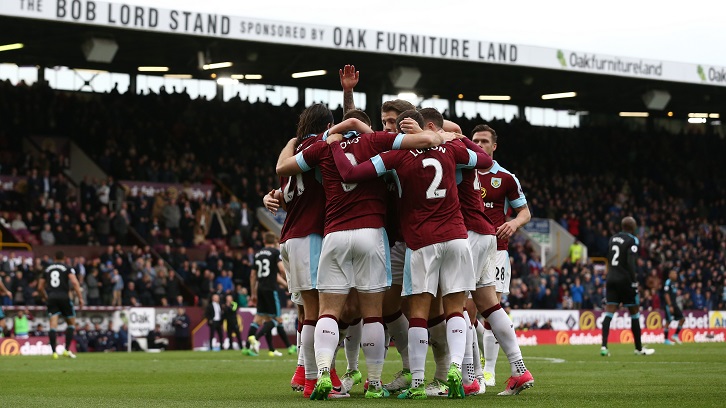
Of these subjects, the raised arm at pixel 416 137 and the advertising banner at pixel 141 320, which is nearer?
the raised arm at pixel 416 137

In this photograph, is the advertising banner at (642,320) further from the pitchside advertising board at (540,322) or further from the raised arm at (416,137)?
the raised arm at (416,137)

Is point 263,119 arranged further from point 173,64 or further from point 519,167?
point 519,167

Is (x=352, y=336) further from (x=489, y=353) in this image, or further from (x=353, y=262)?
(x=489, y=353)

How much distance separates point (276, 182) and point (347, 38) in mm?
6516

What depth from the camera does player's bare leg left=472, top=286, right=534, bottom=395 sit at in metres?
9.86

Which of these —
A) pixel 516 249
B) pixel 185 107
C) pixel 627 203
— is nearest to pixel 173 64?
pixel 185 107

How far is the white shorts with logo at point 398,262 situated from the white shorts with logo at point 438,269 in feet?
1.37

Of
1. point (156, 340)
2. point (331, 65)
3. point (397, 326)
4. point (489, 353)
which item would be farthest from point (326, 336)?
point (331, 65)

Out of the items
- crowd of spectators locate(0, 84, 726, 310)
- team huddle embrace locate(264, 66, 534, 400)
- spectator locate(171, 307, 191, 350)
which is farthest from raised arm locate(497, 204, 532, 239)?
crowd of spectators locate(0, 84, 726, 310)

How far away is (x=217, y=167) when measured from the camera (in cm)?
3788

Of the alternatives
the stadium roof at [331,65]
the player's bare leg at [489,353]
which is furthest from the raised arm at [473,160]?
the stadium roof at [331,65]

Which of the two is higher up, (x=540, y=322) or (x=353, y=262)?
(x=353, y=262)

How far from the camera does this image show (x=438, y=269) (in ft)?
30.9

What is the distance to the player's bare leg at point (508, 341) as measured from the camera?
32.3 feet
